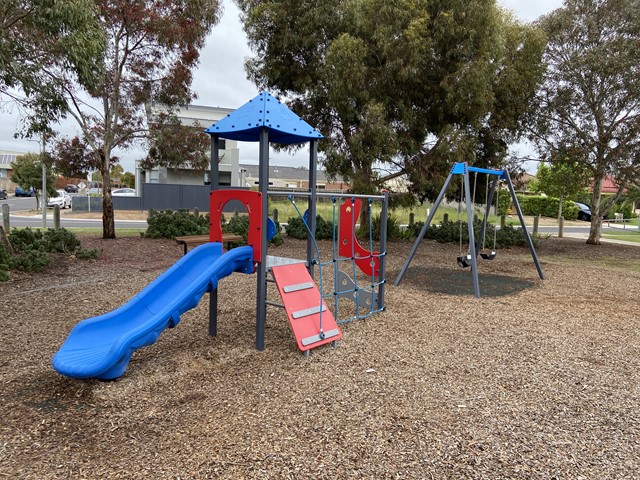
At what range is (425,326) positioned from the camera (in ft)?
17.1

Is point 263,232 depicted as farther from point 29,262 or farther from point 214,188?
point 29,262

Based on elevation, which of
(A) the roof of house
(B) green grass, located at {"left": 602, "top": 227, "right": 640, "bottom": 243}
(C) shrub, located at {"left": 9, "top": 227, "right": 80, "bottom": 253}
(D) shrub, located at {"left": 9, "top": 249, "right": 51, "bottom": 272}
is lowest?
(B) green grass, located at {"left": 602, "top": 227, "right": 640, "bottom": 243}

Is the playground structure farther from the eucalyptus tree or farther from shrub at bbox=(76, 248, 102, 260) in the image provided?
the eucalyptus tree

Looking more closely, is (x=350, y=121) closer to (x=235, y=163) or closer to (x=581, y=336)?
(x=581, y=336)

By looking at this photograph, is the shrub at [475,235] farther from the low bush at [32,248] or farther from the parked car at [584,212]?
the parked car at [584,212]

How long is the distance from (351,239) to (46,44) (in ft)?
17.8

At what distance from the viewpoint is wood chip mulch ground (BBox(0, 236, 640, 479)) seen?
97.7 inches

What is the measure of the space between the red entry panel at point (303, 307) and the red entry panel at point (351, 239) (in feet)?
4.27

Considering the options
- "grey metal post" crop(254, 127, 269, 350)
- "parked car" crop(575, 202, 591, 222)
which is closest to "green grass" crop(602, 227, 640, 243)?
"parked car" crop(575, 202, 591, 222)

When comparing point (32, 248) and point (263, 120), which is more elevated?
point (263, 120)

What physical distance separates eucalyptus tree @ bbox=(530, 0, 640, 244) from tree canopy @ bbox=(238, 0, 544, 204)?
3.53 ft

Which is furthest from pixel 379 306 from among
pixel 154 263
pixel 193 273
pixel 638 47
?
pixel 638 47

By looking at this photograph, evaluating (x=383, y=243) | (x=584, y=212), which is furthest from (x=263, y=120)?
(x=584, y=212)

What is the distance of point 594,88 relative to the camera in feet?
41.4
